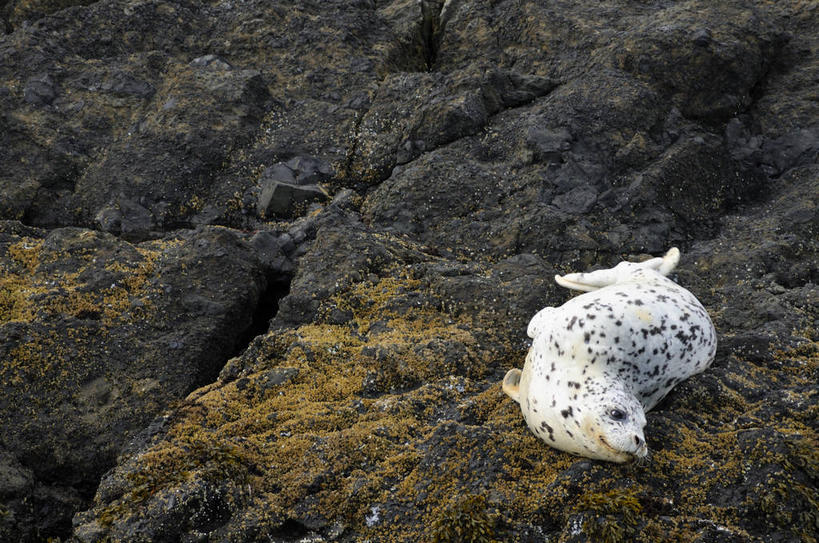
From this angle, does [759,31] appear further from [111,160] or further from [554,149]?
[111,160]

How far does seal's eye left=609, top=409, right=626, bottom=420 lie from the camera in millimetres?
5008

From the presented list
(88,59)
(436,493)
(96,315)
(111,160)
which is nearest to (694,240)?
(436,493)

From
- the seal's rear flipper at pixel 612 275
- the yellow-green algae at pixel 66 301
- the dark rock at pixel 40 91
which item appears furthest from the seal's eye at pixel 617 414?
the dark rock at pixel 40 91

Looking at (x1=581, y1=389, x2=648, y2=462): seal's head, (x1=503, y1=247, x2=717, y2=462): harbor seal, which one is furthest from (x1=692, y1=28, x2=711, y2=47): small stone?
(x1=581, y1=389, x2=648, y2=462): seal's head

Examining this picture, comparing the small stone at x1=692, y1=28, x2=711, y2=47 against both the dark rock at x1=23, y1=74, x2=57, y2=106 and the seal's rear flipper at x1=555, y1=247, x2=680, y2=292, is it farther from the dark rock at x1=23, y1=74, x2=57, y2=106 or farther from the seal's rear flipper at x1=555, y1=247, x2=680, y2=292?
the dark rock at x1=23, y1=74, x2=57, y2=106

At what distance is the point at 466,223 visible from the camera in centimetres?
957

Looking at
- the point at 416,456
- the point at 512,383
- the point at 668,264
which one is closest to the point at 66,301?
the point at 416,456

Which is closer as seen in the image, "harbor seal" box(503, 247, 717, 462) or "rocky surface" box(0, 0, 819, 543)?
"harbor seal" box(503, 247, 717, 462)

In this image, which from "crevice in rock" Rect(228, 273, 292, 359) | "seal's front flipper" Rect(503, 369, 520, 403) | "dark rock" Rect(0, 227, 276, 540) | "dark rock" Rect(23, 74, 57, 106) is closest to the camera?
"seal's front flipper" Rect(503, 369, 520, 403)

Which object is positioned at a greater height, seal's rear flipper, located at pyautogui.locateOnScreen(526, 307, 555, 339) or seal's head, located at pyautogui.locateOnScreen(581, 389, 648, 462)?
seal's head, located at pyautogui.locateOnScreen(581, 389, 648, 462)

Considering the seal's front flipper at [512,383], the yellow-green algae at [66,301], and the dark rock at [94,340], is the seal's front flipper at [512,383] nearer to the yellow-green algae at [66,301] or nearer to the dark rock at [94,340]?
the dark rock at [94,340]

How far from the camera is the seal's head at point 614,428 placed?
4.86 meters

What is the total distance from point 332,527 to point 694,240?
6690 mm

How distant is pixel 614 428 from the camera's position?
193 inches
